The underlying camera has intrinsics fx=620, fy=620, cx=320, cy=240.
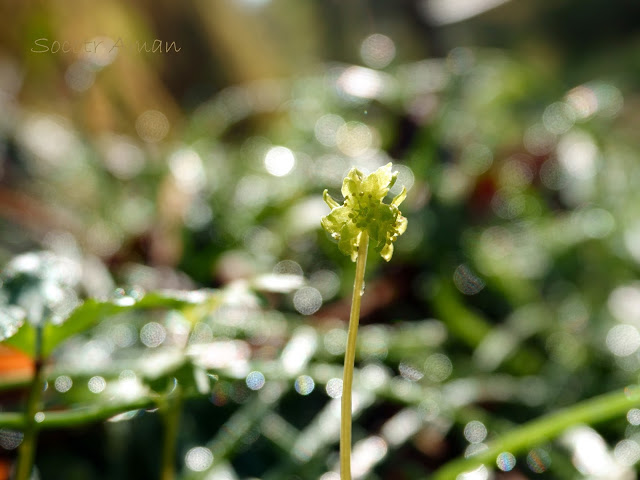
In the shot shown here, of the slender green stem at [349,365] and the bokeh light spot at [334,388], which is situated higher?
the slender green stem at [349,365]

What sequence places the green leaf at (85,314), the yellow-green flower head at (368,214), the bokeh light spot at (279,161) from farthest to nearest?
the bokeh light spot at (279,161) → the green leaf at (85,314) → the yellow-green flower head at (368,214)

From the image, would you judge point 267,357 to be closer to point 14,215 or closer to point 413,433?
point 413,433

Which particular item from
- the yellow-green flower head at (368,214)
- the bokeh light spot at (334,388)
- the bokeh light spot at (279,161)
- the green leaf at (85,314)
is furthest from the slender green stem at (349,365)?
the bokeh light spot at (279,161)

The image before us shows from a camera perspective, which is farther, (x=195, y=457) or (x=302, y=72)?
(x=302, y=72)

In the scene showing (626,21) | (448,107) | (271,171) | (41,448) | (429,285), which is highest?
(626,21)

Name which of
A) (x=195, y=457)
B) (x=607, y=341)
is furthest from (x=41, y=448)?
(x=607, y=341)

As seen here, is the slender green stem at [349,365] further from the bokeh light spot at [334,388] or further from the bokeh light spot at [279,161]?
the bokeh light spot at [279,161]
